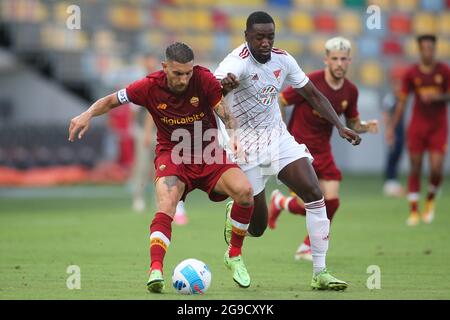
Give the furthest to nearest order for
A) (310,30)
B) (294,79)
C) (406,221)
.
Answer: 1. (310,30)
2. (406,221)
3. (294,79)

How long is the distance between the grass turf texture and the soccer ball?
0.45ft

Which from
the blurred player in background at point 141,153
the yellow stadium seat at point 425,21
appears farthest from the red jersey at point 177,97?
the yellow stadium seat at point 425,21

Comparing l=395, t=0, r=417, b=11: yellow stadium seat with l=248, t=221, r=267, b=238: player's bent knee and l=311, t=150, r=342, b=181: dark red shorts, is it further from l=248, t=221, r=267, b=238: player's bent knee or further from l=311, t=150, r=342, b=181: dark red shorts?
l=248, t=221, r=267, b=238: player's bent knee

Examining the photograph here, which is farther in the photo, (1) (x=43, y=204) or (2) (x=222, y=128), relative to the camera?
(1) (x=43, y=204)

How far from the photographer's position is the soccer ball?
9.05 meters

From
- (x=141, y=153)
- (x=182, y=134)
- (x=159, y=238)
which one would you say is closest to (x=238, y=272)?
(x=159, y=238)

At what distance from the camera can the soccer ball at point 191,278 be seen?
29.7 ft

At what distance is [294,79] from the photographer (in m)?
10.3

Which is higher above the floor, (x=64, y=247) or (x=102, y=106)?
(x=102, y=106)

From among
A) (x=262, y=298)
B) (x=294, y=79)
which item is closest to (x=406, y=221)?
(x=294, y=79)

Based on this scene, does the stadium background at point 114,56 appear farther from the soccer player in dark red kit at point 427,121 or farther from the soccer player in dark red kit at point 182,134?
the soccer player in dark red kit at point 182,134

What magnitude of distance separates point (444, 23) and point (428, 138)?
17.6 meters

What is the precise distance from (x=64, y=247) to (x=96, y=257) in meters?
1.30
